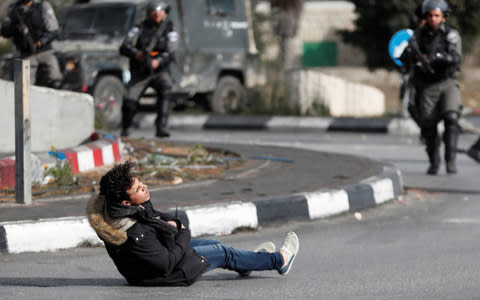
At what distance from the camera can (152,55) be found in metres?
11.1

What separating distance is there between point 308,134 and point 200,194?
30.4ft

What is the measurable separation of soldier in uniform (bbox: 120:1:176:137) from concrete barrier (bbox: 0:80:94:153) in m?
1.13

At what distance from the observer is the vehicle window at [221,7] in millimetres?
18828

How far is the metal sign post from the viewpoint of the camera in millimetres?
6828

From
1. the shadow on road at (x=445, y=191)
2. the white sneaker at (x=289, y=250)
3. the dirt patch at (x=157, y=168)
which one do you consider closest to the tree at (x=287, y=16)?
the dirt patch at (x=157, y=168)

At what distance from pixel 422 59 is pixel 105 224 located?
5.55 metres

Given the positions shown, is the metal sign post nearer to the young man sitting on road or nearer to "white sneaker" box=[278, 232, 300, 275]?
the young man sitting on road

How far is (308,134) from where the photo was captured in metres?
16.8

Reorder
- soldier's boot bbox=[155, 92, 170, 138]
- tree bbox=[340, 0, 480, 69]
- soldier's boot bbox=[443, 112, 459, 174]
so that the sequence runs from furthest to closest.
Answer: tree bbox=[340, 0, 480, 69] < soldier's boot bbox=[155, 92, 170, 138] < soldier's boot bbox=[443, 112, 459, 174]

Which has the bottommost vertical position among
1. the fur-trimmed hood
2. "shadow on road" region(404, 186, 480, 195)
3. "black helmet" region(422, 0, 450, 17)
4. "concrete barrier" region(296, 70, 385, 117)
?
"concrete barrier" region(296, 70, 385, 117)

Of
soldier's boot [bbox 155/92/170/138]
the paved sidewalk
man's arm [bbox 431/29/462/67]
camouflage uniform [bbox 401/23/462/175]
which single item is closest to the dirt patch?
soldier's boot [bbox 155/92/170/138]

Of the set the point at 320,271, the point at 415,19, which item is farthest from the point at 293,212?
the point at 415,19

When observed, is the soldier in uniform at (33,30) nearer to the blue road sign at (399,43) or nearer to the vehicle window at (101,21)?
the blue road sign at (399,43)

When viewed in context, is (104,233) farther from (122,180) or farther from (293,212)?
(293,212)
